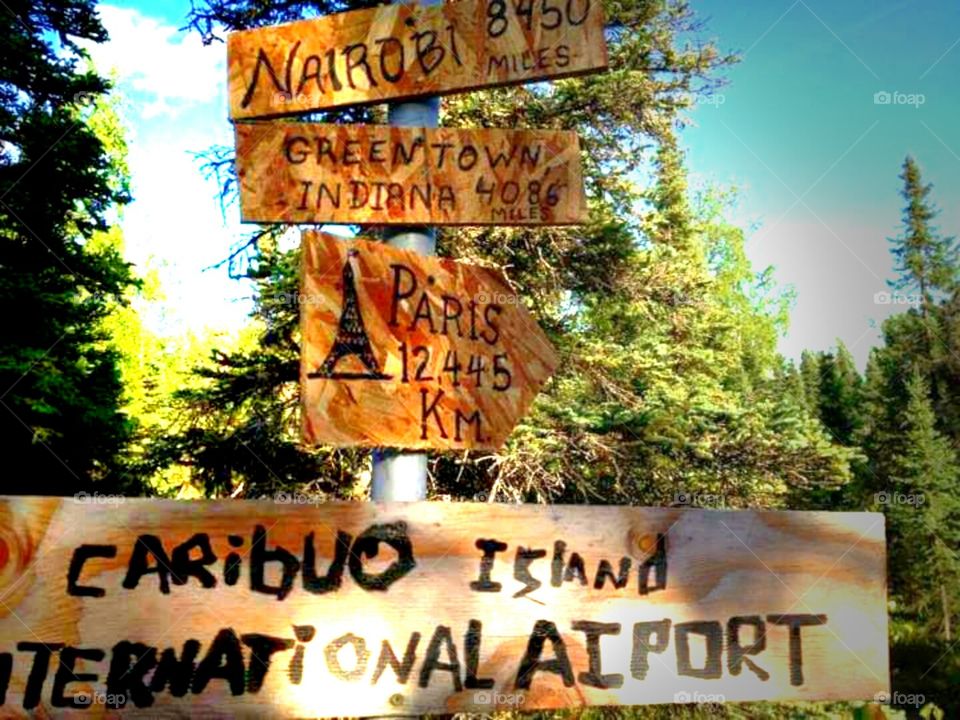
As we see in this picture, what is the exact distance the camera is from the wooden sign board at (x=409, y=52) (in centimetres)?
230

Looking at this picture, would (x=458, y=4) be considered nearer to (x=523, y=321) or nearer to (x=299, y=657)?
(x=523, y=321)

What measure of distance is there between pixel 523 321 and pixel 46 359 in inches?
323

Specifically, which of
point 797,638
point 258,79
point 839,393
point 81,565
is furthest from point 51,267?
point 839,393

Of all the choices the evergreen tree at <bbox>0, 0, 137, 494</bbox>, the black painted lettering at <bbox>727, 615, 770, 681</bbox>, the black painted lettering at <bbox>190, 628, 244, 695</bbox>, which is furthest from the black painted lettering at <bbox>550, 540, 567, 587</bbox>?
the evergreen tree at <bbox>0, 0, 137, 494</bbox>

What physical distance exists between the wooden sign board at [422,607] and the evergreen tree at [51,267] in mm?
7921

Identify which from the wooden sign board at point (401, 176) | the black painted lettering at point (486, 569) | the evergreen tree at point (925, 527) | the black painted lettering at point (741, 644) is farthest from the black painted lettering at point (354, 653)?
the evergreen tree at point (925, 527)

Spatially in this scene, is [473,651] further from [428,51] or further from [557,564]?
[428,51]

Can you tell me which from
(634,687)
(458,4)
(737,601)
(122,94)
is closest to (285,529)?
(634,687)

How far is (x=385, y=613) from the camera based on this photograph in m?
1.53

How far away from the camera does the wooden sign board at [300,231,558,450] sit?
2014mm

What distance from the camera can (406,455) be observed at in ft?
7.36

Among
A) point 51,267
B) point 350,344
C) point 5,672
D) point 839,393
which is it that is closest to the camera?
point 5,672

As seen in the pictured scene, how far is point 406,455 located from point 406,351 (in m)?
0.35

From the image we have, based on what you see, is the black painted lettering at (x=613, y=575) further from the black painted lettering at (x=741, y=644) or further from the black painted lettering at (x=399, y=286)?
the black painted lettering at (x=399, y=286)
